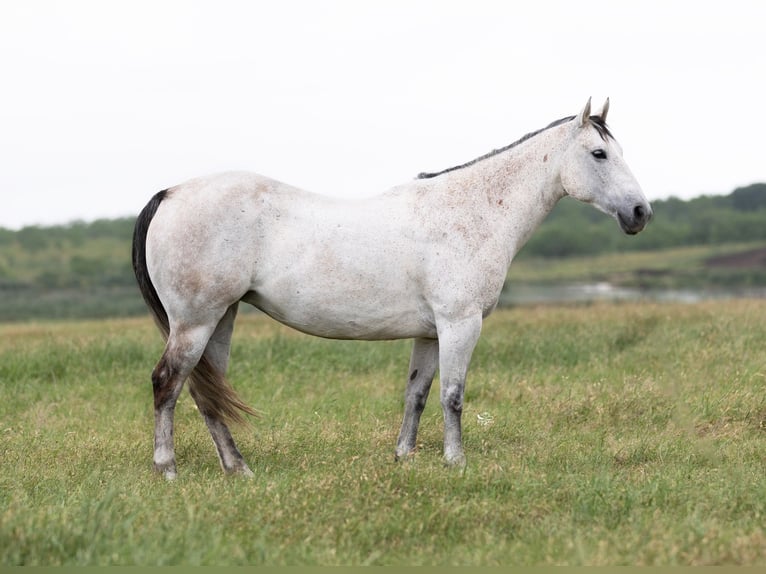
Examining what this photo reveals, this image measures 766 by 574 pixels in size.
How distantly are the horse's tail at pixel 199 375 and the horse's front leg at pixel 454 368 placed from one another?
151cm

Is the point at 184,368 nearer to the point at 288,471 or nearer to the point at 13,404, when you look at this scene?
the point at 288,471

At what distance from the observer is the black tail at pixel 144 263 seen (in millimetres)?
6172

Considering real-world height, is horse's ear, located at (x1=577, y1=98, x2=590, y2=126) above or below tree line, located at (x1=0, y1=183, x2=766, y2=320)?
above

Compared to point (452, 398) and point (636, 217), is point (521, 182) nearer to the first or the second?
point (636, 217)

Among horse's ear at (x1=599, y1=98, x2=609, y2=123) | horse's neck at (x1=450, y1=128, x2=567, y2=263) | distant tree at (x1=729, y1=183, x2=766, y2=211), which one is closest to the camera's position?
horse's ear at (x1=599, y1=98, x2=609, y2=123)

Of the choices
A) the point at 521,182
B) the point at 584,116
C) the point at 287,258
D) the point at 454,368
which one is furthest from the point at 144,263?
the point at 584,116

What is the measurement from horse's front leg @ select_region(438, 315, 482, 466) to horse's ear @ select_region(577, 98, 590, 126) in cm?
167

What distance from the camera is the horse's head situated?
6031 millimetres

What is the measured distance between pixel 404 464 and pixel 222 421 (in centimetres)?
179

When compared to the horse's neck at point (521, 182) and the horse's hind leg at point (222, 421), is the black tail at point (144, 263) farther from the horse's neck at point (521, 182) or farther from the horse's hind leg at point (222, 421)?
the horse's neck at point (521, 182)

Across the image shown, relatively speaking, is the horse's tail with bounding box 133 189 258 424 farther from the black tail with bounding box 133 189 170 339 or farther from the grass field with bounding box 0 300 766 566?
the grass field with bounding box 0 300 766 566

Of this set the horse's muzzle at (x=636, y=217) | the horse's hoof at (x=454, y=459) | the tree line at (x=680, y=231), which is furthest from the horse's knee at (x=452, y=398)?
the tree line at (x=680, y=231)

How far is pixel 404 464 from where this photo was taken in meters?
5.25

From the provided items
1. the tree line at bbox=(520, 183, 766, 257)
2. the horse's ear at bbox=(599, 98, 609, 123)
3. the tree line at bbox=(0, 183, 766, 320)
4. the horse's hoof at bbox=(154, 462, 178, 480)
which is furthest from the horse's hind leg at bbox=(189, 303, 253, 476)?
the tree line at bbox=(520, 183, 766, 257)
